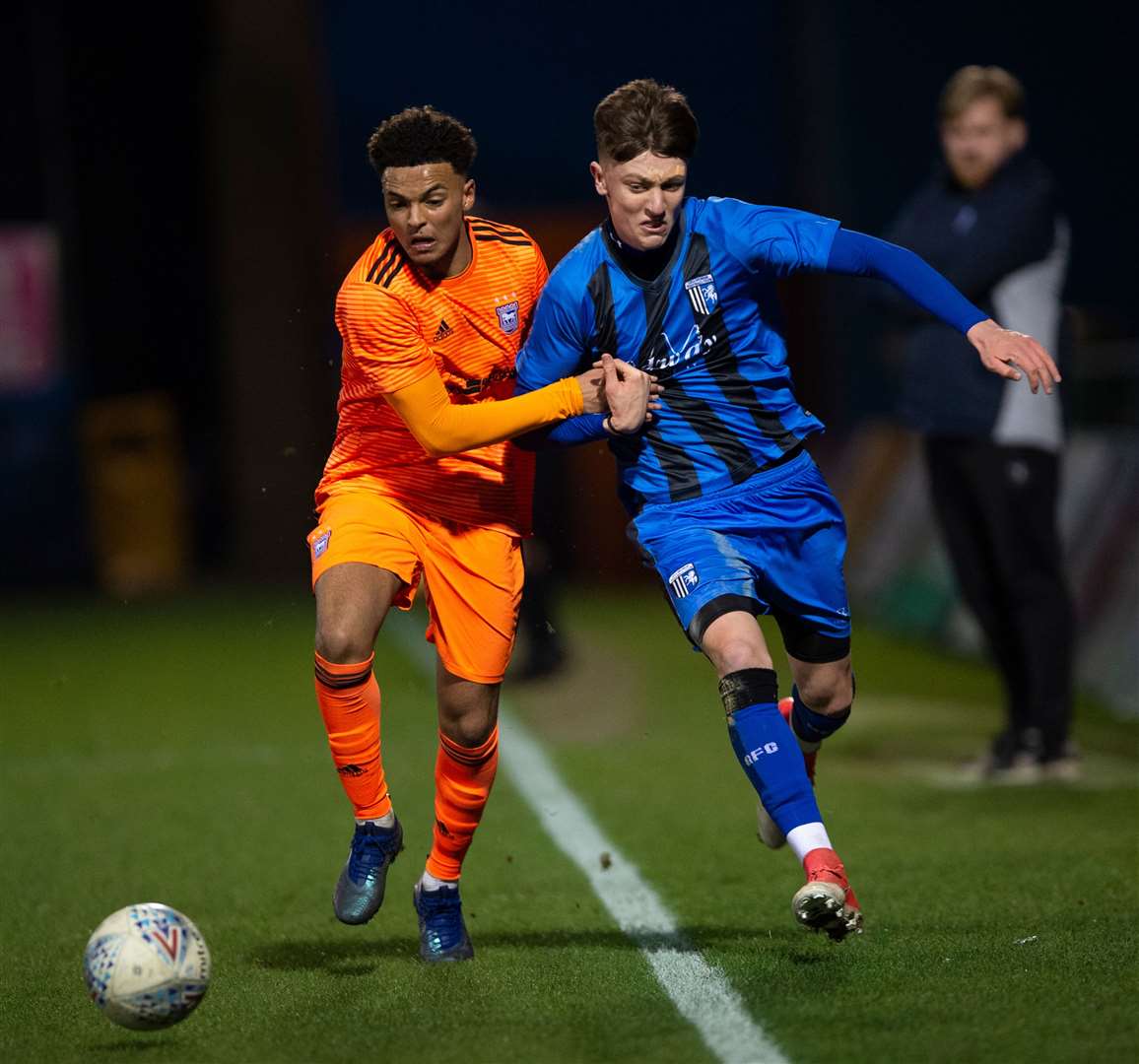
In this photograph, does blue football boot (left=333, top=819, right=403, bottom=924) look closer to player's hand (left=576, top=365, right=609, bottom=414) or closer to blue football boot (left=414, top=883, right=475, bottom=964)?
blue football boot (left=414, top=883, right=475, bottom=964)

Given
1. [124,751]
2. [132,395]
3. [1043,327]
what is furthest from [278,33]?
[1043,327]

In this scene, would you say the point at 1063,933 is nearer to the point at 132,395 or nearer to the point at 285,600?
the point at 285,600

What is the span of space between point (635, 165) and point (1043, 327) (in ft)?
10.2

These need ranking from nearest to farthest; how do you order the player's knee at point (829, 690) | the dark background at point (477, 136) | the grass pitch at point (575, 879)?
the grass pitch at point (575, 879) → the player's knee at point (829, 690) → the dark background at point (477, 136)

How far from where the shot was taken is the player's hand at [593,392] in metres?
5.18

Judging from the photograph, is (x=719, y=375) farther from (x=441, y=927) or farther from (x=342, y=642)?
(x=441, y=927)

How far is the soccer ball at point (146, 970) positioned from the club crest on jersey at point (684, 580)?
1508 millimetres

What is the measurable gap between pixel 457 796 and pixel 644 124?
190 cm

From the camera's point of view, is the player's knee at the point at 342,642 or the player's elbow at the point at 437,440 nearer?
the player's elbow at the point at 437,440

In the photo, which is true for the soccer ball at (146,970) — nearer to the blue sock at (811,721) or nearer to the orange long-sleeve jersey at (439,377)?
the orange long-sleeve jersey at (439,377)

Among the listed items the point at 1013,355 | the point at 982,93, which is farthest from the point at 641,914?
the point at 982,93

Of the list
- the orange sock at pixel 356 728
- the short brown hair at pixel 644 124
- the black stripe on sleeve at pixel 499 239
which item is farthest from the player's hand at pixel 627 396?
the orange sock at pixel 356 728

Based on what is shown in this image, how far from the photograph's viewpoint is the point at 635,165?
17.0 feet

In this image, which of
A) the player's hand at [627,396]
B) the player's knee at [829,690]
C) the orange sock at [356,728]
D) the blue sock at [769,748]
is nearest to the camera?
the blue sock at [769,748]
